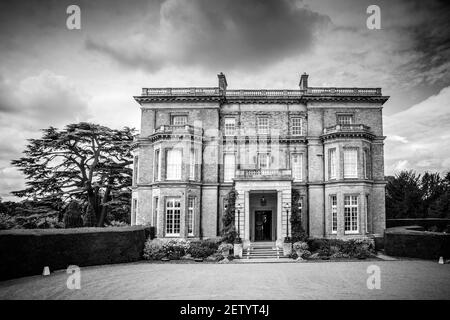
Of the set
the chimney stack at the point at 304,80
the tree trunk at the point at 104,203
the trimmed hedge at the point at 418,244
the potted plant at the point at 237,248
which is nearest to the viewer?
the trimmed hedge at the point at 418,244

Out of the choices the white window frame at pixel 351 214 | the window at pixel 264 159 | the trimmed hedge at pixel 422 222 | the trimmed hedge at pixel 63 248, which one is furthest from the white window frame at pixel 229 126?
the trimmed hedge at pixel 422 222

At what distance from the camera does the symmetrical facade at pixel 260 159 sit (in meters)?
26.9

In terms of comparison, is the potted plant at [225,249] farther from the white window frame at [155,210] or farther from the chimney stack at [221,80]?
the chimney stack at [221,80]

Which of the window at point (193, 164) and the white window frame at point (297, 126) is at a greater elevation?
the white window frame at point (297, 126)

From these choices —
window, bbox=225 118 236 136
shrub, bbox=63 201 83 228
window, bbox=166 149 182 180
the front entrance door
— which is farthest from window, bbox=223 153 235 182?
shrub, bbox=63 201 83 228

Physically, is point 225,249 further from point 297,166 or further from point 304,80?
point 304,80

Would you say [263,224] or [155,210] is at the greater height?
[155,210]

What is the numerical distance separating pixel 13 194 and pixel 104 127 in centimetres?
1085

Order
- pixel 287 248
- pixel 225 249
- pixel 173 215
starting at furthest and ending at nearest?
1. pixel 173 215
2. pixel 287 248
3. pixel 225 249

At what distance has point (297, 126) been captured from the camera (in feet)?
98.7

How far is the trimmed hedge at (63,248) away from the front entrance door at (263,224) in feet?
34.0

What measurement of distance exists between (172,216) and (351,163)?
1630cm

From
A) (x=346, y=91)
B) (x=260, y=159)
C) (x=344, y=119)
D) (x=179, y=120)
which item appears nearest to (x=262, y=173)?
(x=260, y=159)

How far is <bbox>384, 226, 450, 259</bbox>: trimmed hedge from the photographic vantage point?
2128 centimetres
